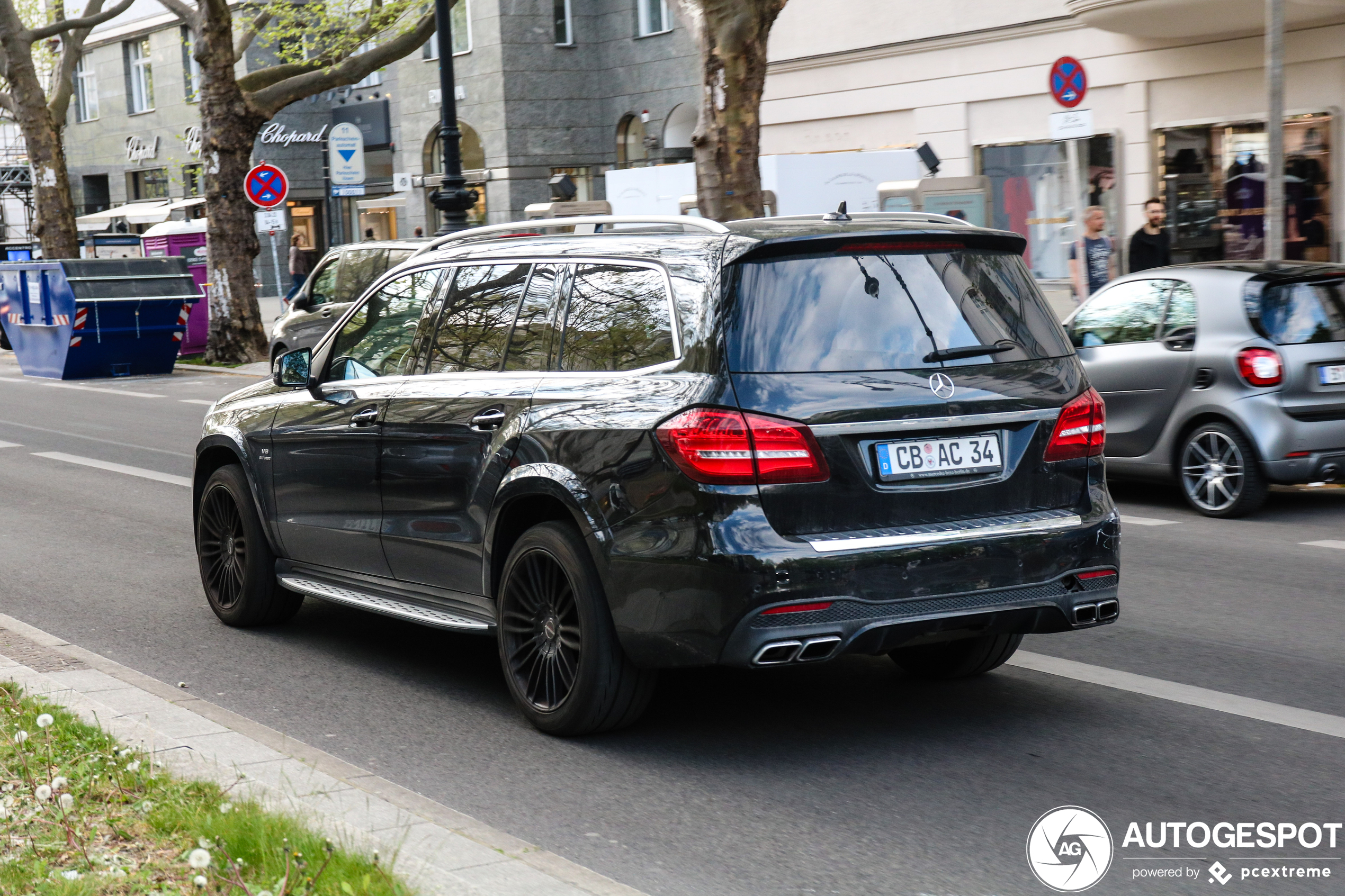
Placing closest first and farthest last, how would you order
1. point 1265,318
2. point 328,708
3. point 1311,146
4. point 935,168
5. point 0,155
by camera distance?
point 328,708, point 1265,318, point 1311,146, point 935,168, point 0,155

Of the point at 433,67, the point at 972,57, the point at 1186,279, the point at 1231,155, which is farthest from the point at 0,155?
the point at 1186,279

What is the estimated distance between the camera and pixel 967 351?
206 inches

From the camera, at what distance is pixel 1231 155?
20.8 m

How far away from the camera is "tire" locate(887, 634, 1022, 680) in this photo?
601 centimetres

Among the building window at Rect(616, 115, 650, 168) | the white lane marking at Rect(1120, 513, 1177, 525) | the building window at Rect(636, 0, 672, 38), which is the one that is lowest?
the white lane marking at Rect(1120, 513, 1177, 525)

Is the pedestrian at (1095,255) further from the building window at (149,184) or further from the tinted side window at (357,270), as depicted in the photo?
the building window at (149,184)

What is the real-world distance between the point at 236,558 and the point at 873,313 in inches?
139

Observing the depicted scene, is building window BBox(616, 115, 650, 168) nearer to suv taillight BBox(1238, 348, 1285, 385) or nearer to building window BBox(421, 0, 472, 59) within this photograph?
building window BBox(421, 0, 472, 59)

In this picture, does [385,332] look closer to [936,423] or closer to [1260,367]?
[936,423]

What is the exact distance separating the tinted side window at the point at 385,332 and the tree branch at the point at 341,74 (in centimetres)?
1863

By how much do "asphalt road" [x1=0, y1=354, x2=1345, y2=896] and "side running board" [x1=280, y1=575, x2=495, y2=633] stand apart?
0.30 meters

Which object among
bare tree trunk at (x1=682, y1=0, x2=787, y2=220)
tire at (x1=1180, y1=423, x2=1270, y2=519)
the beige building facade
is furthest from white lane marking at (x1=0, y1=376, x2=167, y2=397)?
tire at (x1=1180, y1=423, x2=1270, y2=519)

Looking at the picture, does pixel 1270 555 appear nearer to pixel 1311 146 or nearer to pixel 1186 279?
pixel 1186 279

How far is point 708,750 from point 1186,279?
635cm
